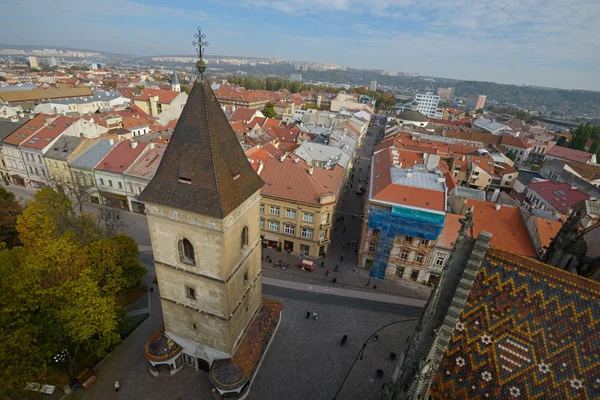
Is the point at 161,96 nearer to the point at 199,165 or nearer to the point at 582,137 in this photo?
the point at 199,165

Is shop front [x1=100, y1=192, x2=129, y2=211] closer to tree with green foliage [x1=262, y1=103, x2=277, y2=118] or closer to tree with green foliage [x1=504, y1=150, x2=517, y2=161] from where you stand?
tree with green foliage [x1=262, y1=103, x2=277, y2=118]

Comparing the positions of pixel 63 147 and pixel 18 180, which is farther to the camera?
pixel 18 180

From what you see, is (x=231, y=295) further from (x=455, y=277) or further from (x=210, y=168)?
(x=455, y=277)

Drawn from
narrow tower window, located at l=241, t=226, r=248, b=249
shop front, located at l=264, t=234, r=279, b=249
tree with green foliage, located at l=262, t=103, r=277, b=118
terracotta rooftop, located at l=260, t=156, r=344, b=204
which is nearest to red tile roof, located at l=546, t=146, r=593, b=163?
terracotta rooftop, located at l=260, t=156, r=344, b=204

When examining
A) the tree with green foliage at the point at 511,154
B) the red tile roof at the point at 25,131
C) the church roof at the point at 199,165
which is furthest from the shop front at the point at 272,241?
the tree with green foliage at the point at 511,154

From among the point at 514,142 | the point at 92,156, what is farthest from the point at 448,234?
the point at 514,142

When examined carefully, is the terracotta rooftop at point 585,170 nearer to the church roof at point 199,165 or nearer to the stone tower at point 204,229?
the stone tower at point 204,229

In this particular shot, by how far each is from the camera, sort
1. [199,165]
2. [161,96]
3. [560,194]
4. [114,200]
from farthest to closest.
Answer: [161,96]
[560,194]
[114,200]
[199,165]
